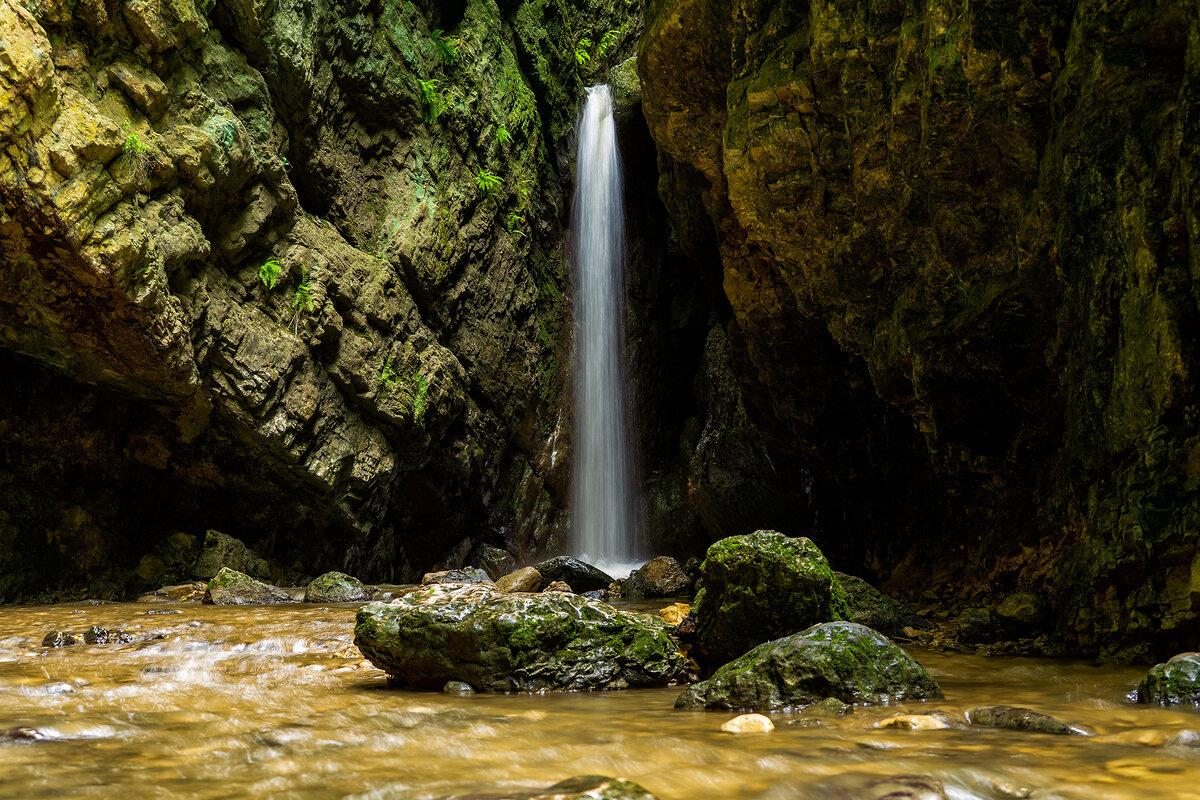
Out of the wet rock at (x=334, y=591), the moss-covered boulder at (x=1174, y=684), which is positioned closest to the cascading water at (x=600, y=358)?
the wet rock at (x=334, y=591)

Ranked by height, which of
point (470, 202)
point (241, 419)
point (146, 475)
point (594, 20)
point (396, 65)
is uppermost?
point (594, 20)

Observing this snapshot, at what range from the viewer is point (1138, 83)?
5.36 metres

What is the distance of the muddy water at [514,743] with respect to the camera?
7.68ft

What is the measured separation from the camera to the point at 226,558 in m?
12.4

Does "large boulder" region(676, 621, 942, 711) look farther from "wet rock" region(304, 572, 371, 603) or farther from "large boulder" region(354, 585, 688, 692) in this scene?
"wet rock" region(304, 572, 371, 603)

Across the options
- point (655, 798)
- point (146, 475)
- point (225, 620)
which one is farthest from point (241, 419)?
point (655, 798)

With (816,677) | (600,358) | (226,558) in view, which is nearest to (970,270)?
(816,677)

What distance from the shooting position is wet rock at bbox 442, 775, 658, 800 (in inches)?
78.5

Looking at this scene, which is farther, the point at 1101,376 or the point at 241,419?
the point at 241,419

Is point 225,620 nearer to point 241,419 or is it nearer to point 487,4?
point 241,419

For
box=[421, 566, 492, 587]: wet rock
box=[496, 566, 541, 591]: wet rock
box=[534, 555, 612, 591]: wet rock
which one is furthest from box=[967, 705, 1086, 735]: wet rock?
box=[421, 566, 492, 587]: wet rock

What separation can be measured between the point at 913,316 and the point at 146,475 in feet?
38.0

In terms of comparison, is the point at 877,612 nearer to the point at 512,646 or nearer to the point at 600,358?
the point at 512,646

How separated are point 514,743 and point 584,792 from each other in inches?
44.5
